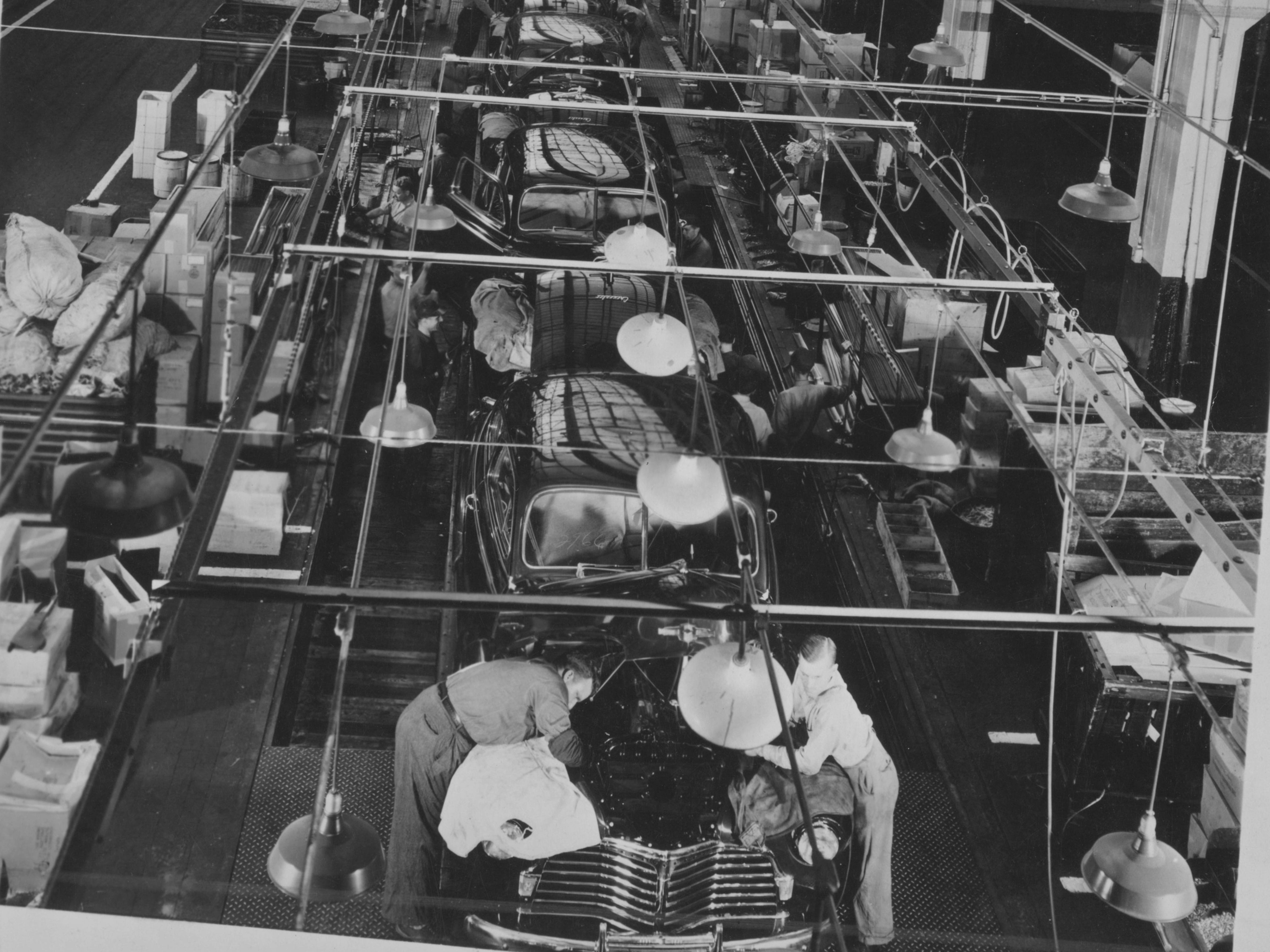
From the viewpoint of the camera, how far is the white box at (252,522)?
6523 millimetres

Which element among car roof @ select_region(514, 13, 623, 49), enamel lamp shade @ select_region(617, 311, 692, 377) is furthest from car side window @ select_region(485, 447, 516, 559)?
car roof @ select_region(514, 13, 623, 49)

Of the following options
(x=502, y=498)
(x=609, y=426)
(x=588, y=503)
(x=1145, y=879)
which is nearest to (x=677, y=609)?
(x=1145, y=879)

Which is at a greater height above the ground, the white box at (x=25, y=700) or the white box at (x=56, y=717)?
the white box at (x=25, y=700)

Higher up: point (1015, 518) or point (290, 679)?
point (1015, 518)

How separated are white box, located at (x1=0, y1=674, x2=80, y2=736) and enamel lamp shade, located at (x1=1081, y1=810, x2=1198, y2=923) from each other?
11.3 ft

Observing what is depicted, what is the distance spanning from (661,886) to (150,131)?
8.13 metres

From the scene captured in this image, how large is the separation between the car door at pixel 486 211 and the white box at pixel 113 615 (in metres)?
3.48

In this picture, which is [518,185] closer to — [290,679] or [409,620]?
[409,620]

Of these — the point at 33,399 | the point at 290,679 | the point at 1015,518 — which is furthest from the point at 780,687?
the point at 33,399

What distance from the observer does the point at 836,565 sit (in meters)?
6.95

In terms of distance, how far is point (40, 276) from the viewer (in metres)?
7.20

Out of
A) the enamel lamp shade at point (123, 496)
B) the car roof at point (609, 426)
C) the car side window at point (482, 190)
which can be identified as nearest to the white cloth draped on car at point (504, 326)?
the car side window at point (482, 190)

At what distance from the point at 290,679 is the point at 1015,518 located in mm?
3429

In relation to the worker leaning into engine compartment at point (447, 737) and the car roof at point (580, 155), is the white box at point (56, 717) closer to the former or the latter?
the worker leaning into engine compartment at point (447, 737)
